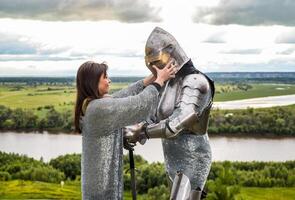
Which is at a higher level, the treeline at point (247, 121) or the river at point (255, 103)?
the river at point (255, 103)

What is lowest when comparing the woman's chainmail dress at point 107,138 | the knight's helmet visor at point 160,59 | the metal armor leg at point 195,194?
the metal armor leg at point 195,194

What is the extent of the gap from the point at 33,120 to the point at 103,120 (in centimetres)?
1411

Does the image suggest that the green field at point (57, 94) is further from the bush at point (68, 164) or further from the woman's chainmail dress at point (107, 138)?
the woman's chainmail dress at point (107, 138)

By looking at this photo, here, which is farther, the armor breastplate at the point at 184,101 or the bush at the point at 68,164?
the bush at the point at 68,164

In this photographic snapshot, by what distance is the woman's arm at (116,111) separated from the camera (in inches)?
95.0

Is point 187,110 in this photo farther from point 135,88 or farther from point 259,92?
point 259,92

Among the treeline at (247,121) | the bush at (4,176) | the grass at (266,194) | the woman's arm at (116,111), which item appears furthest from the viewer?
the bush at (4,176)

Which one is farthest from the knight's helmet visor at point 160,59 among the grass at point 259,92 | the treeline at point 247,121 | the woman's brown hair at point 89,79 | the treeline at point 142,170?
the grass at point 259,92

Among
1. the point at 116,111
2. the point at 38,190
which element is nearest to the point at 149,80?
the point at 116,111

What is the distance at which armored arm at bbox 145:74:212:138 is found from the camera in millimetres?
2469

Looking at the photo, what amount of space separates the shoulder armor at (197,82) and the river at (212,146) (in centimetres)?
1191

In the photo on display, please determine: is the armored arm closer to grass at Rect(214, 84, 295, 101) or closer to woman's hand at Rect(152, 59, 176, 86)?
woman's hand at Rect(152, 59, 176, 86)

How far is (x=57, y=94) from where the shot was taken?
1619cm

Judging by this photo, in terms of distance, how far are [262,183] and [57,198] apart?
5.70m
